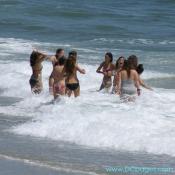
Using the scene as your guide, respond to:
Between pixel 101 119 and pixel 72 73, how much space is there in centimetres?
184

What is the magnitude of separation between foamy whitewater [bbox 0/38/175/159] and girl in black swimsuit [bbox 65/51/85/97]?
23 cm

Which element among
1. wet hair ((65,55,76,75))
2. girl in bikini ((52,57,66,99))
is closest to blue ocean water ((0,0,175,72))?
girl in bikini ((52,57,66,99))

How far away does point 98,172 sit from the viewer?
9.44 meters

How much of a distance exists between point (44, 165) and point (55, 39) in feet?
64.5

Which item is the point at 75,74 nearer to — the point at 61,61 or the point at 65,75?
the point at 65,75

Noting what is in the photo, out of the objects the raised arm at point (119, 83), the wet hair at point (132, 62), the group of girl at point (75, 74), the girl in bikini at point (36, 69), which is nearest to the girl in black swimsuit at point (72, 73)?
the group of girl at point (75, 74)

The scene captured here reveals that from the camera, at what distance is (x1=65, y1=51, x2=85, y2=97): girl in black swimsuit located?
13891mm

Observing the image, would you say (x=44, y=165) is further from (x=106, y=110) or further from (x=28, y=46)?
(x=28, y=46)

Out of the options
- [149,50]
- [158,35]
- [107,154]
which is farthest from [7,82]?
[158,35]

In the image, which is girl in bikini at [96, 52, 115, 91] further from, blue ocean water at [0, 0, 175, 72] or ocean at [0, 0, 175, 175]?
blue ocean water at [0, 0, 175, 72]

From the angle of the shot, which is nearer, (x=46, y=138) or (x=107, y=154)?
→ (x=107, y=154)

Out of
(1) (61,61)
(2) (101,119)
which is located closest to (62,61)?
(1) (61,61)

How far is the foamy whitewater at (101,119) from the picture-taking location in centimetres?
1129

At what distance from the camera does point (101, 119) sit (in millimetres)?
12461
